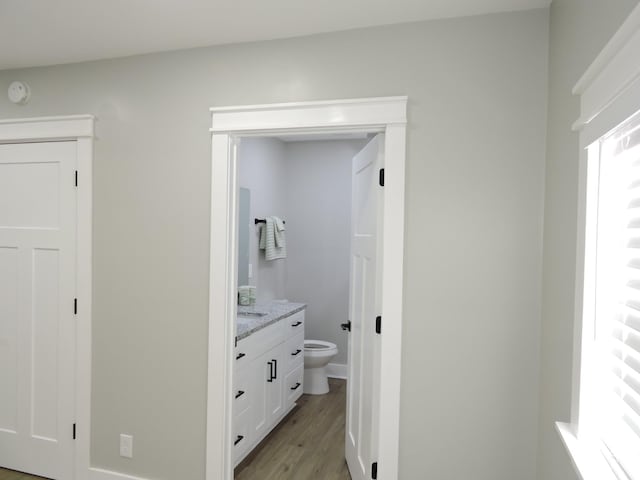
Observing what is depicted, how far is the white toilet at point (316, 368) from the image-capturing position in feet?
13.1

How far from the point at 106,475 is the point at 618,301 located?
2.66 m

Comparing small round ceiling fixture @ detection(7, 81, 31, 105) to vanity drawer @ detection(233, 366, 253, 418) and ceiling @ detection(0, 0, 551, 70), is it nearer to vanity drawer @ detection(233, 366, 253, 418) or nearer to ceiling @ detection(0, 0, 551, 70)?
ceiling @ detection(0, 0, 551, 70)

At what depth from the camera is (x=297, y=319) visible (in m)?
3.69

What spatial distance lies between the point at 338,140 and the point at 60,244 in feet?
9.68

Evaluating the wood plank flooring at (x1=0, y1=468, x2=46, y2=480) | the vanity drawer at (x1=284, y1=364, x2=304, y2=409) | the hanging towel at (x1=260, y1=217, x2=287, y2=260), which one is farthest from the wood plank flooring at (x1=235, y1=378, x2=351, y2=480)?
the hanging towel at (x1=260, y1=217, x2=287, y2=260)

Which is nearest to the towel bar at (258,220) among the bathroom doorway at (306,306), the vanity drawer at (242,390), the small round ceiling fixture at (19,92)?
the bathroom doorway at (306,306)

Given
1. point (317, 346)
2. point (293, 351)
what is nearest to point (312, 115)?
point (293, 351)

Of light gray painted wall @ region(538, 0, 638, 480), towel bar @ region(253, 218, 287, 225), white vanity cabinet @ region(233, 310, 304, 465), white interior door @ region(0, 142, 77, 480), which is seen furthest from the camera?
towel bar @ region(253, 218, 287, 225)

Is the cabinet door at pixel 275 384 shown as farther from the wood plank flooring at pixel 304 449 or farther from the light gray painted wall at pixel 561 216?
the light gray painted wall at pixel 561 216

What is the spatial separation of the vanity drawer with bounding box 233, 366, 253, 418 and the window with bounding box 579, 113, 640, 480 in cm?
187

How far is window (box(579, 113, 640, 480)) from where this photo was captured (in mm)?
1115

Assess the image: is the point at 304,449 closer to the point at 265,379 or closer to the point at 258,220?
the point at 265,379

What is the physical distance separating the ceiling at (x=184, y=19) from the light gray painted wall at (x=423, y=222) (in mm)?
74

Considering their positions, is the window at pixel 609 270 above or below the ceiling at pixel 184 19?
below
